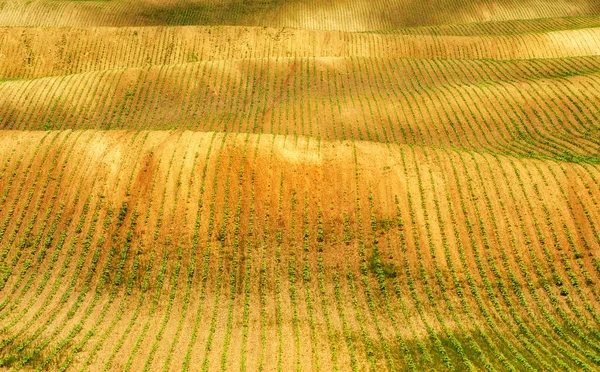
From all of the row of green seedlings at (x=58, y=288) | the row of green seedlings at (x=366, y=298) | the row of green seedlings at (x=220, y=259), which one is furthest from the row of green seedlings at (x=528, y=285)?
the row of green seedlings at (x=58, y=288)

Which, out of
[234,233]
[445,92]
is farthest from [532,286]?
[445,92]

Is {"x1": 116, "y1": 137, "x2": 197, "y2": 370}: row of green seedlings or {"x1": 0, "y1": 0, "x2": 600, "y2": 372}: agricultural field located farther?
{"x1": 0, "y1": 0, "x2": 600, "y2": 372}: agricultural field

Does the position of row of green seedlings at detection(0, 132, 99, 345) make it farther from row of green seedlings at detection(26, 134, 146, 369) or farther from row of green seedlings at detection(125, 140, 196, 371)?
row of green seedlings at detection(125, 140, 196, 371)

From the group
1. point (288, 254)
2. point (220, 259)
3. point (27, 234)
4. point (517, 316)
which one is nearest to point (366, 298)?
point (288, 254)

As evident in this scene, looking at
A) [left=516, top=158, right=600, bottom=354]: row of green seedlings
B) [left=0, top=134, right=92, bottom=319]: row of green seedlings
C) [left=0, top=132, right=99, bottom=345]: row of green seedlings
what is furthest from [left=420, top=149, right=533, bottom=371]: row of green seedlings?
[left=0, top=134, right=92, bottom=319]: row of green seedlings

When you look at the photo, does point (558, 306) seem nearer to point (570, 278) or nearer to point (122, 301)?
point (570, 278)

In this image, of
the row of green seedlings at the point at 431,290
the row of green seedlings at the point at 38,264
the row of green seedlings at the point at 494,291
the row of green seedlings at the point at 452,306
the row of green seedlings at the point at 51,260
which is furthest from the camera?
the row of green seedlings at the point at 38,264

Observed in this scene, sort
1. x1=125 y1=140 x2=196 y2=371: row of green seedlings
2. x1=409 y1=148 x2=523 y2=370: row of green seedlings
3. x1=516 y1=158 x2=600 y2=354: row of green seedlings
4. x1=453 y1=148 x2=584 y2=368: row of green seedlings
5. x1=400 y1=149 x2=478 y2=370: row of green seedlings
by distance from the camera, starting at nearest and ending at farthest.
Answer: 1. x1=409 y1=148 x2=523 y2=370: row of green seedlings
2. x1=400 y1=149 x2=478 y2=370: row of green seedlings
3. x1=453 y1=148 x2=584 y2=368: row of green seedlings
4. x1=125 y1=140 x2=196 y2=371: row of green seedlings
5. x1=516 y1=158 x2=600 y2=354: row of green seedlings

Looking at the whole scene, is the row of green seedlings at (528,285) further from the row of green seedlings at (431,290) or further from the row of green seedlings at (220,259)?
the row of green seedlings at (220,259)

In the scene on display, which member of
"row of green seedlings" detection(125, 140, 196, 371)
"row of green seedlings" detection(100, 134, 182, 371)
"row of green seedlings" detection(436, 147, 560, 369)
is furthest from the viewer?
"row of green seedlings" detection(100, 134, 182, 371)
